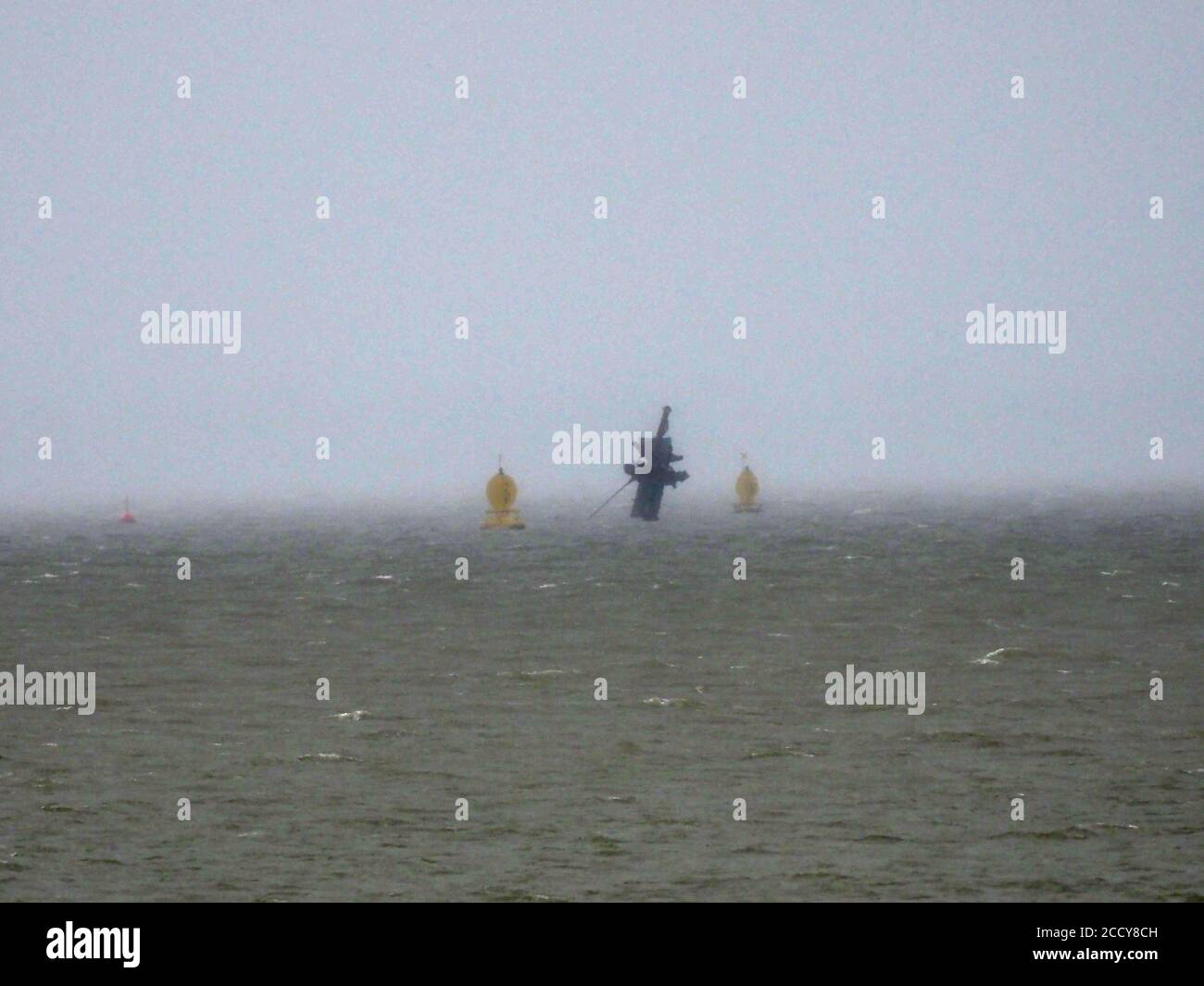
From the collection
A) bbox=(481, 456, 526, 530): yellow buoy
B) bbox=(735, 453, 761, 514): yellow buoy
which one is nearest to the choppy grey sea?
bbox=(481, 456, 526, 530): yellow buoy

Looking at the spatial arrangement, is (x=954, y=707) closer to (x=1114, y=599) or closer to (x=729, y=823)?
(x=729, y=823)

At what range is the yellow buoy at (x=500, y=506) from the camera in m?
126

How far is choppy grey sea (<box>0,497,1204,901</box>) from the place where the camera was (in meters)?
19.8

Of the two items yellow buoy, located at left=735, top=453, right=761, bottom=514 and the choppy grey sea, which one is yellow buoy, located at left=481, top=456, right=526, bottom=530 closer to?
yellow buoy, located at left=735, top=453, right=761, bottom=514

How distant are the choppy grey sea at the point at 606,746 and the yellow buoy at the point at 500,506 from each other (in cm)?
5934

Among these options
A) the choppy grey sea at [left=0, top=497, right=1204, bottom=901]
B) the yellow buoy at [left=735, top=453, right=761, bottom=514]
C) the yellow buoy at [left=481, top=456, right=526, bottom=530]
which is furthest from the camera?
the yellow buoy at [left=735, top=453, right=761, bottom=514]

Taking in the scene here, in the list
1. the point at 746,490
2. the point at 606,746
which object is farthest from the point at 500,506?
the point at 606,746

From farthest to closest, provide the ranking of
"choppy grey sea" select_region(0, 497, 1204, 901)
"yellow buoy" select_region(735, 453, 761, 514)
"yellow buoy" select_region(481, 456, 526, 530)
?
1. "yellow buoy" select_region(735, 453, 761, 514)
2. "yellow buoy" select_region(481, 456, 526, 530)
3. "choppy grey sea" select_region(0, 497, 1204, 901)

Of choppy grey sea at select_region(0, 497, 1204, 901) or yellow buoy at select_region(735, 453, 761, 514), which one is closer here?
choppy grey sea at select_region(0, 497, 1204, 901)

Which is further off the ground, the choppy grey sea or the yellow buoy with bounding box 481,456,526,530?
the yellow buoy with bounding box 481,456,526,530

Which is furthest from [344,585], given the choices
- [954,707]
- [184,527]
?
[184,527]

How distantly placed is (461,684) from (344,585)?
33.5m

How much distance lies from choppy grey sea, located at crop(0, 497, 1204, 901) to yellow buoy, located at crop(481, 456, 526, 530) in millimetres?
59337

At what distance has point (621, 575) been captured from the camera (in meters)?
76.4
